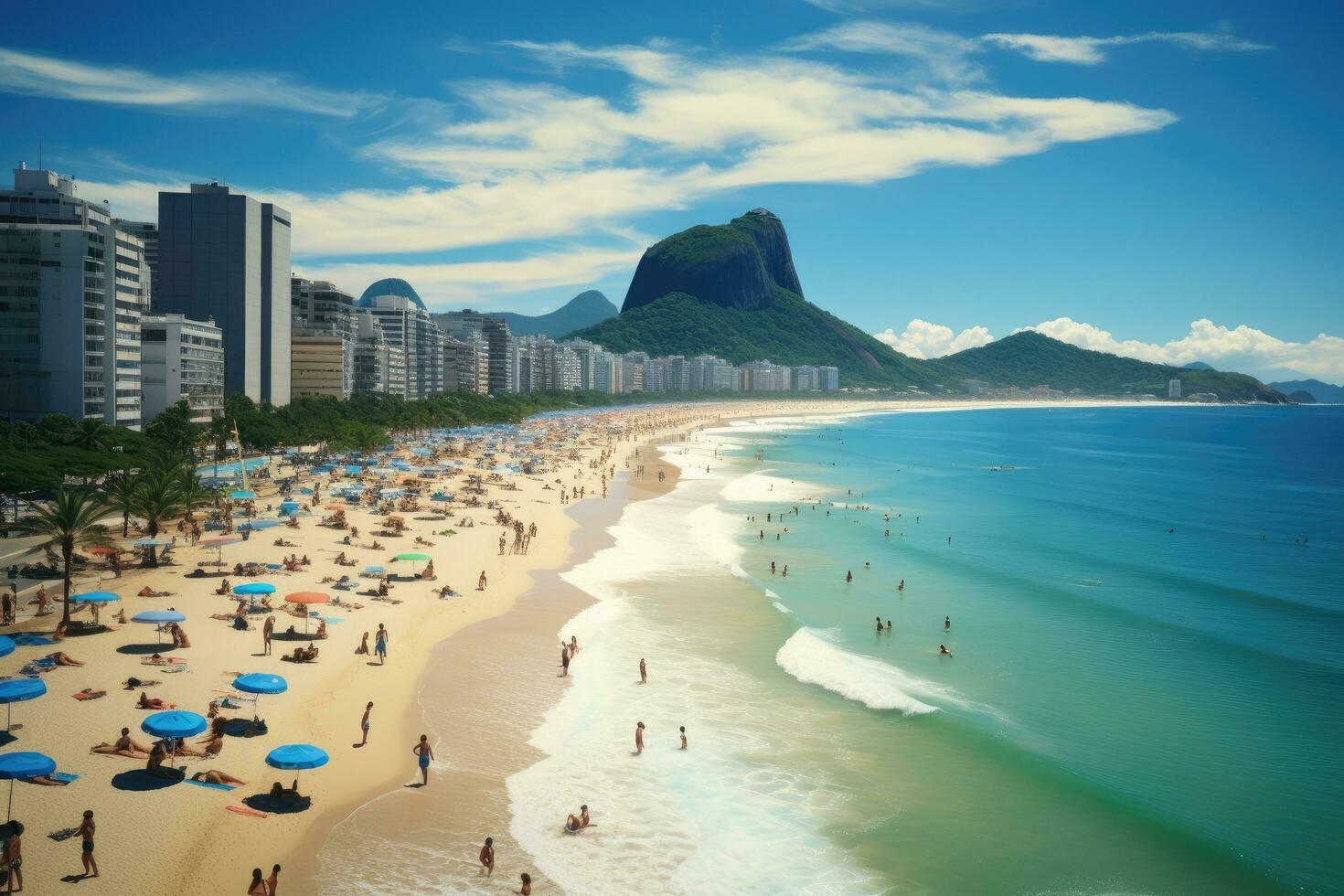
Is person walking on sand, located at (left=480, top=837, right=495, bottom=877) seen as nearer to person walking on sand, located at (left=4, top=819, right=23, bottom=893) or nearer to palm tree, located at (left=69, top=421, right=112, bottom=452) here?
person walking on sand, located at (left=4, top=819, right=23, bottom=893)

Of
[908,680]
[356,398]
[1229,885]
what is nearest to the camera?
[1229,885]

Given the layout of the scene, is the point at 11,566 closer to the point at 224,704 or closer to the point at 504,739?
the point at 224,704

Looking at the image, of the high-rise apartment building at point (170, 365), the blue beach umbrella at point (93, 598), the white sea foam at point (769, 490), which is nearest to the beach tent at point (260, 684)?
the blue beach umbrella at point (93, 598)

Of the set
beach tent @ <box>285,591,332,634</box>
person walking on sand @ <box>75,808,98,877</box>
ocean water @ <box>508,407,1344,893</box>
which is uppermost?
beach tent @ <box>285,591,332,634</box>

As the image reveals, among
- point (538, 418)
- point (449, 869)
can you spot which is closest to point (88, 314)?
point (449, 869)

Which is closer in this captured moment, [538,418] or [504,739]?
[504,739]

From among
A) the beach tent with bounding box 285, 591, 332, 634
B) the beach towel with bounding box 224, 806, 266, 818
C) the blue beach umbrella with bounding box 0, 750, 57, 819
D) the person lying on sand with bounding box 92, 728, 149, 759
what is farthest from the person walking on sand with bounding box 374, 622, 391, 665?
the blue beach umbrella with bounding box 0, 750, 57, 819

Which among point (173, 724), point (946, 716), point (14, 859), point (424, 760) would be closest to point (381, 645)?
point (424, 760)
